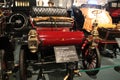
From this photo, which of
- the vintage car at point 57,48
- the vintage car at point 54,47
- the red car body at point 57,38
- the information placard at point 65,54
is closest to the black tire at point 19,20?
the vintage car at point 54,47

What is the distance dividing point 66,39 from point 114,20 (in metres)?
5.57

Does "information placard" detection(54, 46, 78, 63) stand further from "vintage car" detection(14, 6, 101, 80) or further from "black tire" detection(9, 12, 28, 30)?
"black tire" detection(9, 12, 28, 30)

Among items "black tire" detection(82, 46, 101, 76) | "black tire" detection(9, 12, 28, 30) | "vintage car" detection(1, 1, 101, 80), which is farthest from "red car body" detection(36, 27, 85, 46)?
"black tire" detection(9, 12, 28, 30)

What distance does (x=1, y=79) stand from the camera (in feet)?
9.25

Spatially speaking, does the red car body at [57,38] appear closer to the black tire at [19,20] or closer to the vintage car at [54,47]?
the vintage car at [54,47]

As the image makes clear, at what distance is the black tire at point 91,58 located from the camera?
353 centimetres

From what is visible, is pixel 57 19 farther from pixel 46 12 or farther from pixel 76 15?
pixel 76 15

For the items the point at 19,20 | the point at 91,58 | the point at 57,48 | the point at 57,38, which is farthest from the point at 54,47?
the point at 19,20

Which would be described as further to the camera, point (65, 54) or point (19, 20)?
point (19, 20)

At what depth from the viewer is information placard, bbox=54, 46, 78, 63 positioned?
292 centimetres

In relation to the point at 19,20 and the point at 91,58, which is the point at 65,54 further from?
the point at 19,20

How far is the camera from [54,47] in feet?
10.2

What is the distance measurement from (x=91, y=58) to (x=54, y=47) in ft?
3.24

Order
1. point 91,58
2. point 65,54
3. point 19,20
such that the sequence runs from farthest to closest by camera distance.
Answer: point 19,20 → point 91,58 → point 65,54
